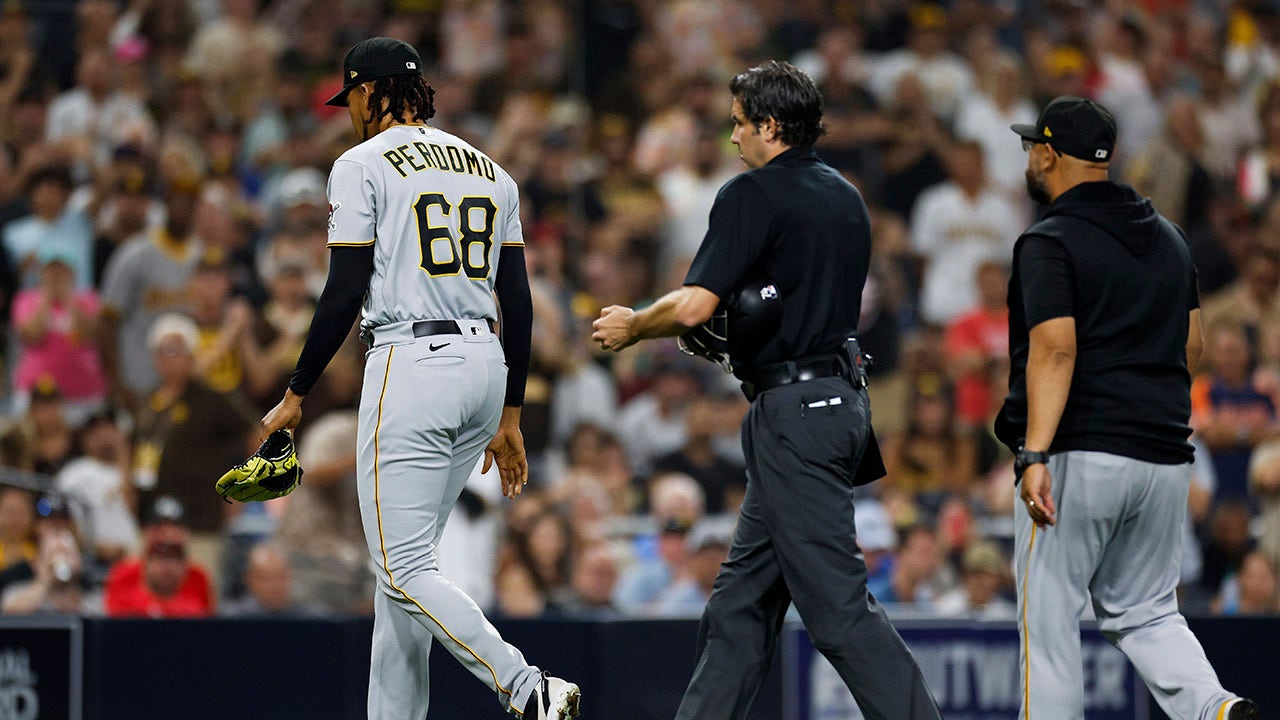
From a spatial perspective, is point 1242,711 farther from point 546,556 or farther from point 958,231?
point 958,231

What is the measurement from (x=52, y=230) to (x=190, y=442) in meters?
2.52

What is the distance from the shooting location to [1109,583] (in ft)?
16.7

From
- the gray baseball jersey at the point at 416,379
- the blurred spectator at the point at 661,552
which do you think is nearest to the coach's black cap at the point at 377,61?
the gray baseball jersey at the point at 416,379

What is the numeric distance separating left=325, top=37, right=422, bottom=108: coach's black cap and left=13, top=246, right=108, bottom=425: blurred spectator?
17.9ft

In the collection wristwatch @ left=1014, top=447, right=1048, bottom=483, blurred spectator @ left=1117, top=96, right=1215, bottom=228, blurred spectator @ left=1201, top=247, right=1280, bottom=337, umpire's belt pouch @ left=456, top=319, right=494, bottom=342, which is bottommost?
wristwatch @ left=1014, top=447, right=1048, bottom=483

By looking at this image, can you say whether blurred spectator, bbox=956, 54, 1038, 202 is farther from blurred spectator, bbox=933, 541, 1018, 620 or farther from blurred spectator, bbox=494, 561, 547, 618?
blurred spectator, bbox=494, 561, 547, 618

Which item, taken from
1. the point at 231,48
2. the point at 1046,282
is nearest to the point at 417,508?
the point at 1046,282

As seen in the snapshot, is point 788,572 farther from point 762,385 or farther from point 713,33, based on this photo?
point 713,33

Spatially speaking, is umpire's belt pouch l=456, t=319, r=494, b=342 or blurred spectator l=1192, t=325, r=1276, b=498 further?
blurred spectator l=1192, t=325, r=1276, b=498

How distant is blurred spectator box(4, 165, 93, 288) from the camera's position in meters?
10.6

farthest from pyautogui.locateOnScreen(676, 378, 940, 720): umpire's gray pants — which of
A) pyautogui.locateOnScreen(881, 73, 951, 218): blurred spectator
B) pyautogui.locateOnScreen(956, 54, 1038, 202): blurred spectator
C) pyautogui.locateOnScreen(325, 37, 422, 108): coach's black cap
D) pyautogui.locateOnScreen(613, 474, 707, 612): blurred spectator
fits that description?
pyautogui.locateOnScreen(956, 54, 1038, 202): blurred spectator

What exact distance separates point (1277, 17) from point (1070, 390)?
9.85m

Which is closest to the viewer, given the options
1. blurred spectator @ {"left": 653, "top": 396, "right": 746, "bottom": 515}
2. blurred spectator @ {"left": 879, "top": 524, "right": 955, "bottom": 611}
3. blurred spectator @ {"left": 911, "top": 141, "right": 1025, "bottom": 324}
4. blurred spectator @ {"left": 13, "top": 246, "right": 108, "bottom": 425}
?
blurred spectator @ {"left": 879, "top": 524, "right": 955, "bottom": 611}

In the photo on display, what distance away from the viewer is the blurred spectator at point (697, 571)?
876 centimetres
